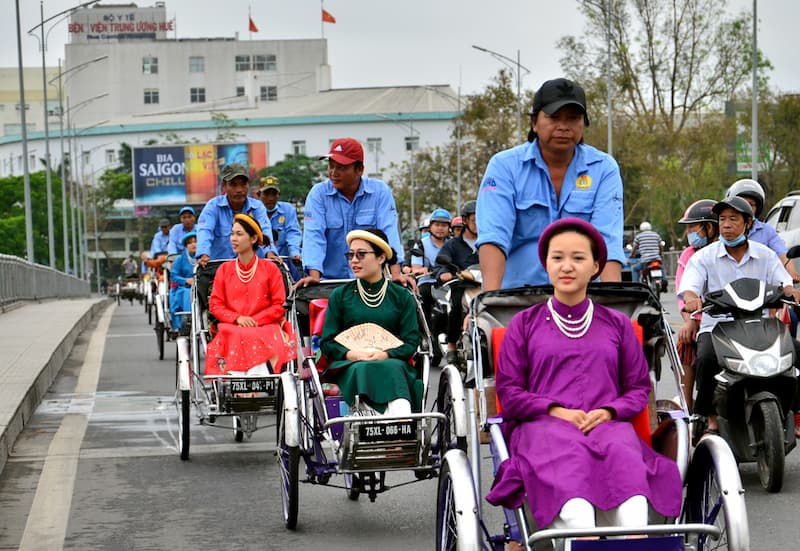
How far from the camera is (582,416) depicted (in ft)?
16.6

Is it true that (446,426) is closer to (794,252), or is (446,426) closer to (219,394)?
(219,394)

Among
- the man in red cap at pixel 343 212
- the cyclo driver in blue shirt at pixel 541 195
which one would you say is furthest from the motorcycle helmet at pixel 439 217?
the cyclo driver in blue shirt at pixel 541 195

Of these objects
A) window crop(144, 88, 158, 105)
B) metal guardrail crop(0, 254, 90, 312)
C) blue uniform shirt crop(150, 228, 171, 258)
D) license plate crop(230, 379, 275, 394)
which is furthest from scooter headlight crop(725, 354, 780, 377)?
window crop(144, 88, 158, 105)

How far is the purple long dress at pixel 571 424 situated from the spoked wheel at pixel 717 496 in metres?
0.15

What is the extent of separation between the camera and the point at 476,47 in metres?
49.1

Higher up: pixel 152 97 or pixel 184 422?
pixel 152 97

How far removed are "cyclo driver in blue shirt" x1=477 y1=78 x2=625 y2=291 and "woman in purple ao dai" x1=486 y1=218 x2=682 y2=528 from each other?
0.85 metres

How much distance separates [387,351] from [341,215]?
2.16m

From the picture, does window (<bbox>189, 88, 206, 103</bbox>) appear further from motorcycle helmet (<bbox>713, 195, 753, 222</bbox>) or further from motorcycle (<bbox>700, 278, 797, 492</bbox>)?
motorcycle (<bbox>700, 278, 797, 492</bbox>)

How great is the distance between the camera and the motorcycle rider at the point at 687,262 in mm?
9117

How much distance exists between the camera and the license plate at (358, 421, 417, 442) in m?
7.14

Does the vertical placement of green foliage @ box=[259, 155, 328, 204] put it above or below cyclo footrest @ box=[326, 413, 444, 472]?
Answer: above

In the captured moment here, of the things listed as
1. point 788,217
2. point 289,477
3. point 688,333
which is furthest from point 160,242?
point 289,477

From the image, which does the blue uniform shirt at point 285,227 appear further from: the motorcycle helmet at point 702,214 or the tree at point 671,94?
the tree at point 671,94
